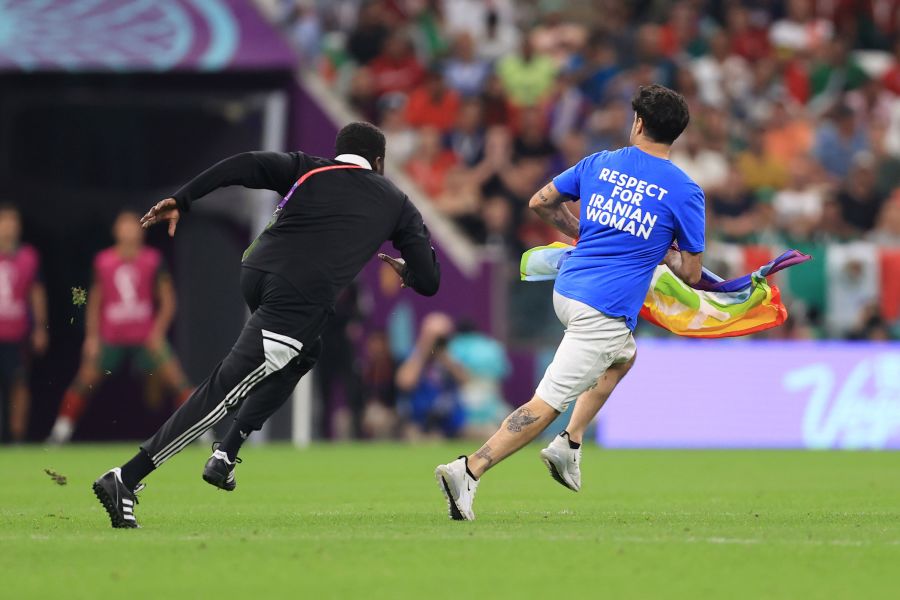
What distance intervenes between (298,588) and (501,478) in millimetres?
6654

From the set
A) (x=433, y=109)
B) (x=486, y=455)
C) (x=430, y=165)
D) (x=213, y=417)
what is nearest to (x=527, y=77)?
(x=433, y=109)

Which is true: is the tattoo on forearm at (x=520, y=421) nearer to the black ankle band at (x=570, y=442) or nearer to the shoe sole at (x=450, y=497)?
the shoe sole at (x=450, y=497)

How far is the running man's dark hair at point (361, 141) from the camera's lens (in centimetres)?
879

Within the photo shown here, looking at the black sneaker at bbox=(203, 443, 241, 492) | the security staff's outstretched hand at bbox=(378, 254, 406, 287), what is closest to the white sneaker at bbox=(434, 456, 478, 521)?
the security staff's outstretched hand at bbox=(378, 254, 406, 287)

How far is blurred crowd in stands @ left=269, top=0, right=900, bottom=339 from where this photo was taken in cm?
1909

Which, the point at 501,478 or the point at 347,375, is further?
the point at 347,375

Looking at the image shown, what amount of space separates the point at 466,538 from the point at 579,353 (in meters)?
1.43

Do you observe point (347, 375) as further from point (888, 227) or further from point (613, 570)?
point (613, 570)

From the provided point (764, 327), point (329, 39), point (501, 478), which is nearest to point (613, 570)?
point (764, 327)

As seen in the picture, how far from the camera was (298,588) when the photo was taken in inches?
247

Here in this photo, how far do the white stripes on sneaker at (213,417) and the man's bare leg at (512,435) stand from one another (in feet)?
3.81

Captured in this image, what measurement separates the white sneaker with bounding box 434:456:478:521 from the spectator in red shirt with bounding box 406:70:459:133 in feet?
41.3

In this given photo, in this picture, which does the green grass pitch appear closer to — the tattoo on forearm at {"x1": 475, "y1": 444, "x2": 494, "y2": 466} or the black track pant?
the tattoo on forearm at {"x1": 475, "y1": 444, "x2": 494, "y2": 466}

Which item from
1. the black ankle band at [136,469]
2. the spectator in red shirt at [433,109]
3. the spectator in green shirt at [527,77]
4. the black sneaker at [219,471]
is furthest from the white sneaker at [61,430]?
the black ankle band at [136,469]
